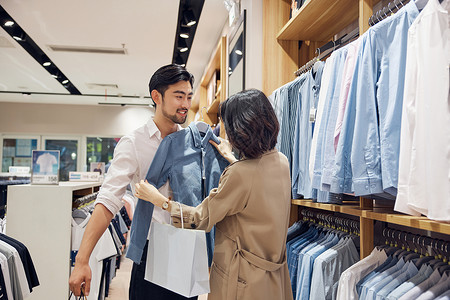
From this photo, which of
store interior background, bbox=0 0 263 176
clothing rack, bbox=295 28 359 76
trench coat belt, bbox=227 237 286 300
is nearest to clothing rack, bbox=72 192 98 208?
store interior background, bbox=0 0 263 176

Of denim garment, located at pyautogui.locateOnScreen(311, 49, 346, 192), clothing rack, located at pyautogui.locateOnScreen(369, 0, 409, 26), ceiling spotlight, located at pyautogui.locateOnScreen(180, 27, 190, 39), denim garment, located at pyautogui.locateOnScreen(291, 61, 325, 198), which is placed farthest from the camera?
ceiling spotlight, located at pyautogui.locateOnScreen(180, 27, 190, 39)

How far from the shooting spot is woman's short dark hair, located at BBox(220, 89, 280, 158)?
1.41m

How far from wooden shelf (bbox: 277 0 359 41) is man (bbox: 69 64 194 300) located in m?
1.16

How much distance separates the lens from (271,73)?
123 inches

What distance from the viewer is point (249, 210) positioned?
140 centimetres

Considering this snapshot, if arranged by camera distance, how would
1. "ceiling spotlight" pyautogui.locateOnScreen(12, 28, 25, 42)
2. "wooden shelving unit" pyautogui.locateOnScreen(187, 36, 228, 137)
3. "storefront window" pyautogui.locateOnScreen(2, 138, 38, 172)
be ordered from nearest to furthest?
"wooden shelving unit" pyautogui.locateOnScreen(187, 36, 228, 137)
"ceiling spotlight" pyautogui.locateOnScreen(12, 28, 25, 42)
"storefront window" pyautogui.locateOnScreen(2, 138, 38, 172)

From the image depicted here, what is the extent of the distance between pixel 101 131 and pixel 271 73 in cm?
901

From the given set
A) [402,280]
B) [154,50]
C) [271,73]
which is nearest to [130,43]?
[154,50]

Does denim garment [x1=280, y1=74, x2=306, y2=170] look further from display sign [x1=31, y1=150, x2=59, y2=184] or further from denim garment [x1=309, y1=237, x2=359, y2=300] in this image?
display sign [x1=31, y1=150, x2=59, y2=184]

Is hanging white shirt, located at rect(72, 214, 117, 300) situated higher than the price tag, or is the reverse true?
the price tag

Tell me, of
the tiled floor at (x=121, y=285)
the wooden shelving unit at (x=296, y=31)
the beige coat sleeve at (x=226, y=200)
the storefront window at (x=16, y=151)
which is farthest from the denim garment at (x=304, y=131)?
the storefront window at (x=16, y=151)

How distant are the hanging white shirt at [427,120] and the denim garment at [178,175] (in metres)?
0.77

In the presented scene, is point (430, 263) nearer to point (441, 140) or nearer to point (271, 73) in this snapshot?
point (441, 140)

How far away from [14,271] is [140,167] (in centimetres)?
99
